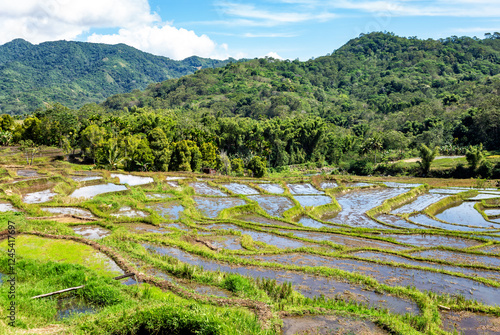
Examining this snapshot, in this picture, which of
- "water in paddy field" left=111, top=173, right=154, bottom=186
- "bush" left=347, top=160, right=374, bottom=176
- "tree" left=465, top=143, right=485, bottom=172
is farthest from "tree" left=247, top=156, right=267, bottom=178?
"tree" left=465, top=143, right=485, bottom=172

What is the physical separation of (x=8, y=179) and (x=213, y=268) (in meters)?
25.8

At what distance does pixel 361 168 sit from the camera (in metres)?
68.5

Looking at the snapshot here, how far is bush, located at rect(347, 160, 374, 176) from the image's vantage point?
67.0 m

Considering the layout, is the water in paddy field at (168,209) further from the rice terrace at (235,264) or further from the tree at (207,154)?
the tree at (207,154)

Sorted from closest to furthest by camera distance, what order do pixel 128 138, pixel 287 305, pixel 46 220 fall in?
pixel 287 305 < pixel 46 220 < pixel 128 138

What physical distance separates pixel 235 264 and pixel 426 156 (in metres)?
49.3

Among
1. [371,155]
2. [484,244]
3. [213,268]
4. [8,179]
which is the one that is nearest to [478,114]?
[371,155]

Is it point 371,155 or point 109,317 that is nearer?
point 109,317

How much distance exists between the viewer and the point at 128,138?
170 feet

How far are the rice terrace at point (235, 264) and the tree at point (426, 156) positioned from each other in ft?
69.5

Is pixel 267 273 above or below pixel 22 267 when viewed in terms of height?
below

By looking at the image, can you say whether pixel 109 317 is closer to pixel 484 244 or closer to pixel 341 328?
pixel 341 328

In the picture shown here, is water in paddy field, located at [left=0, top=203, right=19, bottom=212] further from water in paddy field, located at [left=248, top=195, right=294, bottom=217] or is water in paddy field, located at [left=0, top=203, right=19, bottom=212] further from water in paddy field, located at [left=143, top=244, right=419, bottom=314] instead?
water in paddy field, located at [left=248, top=195, right=294, bottom=217]

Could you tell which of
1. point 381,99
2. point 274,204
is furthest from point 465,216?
point 381,99
